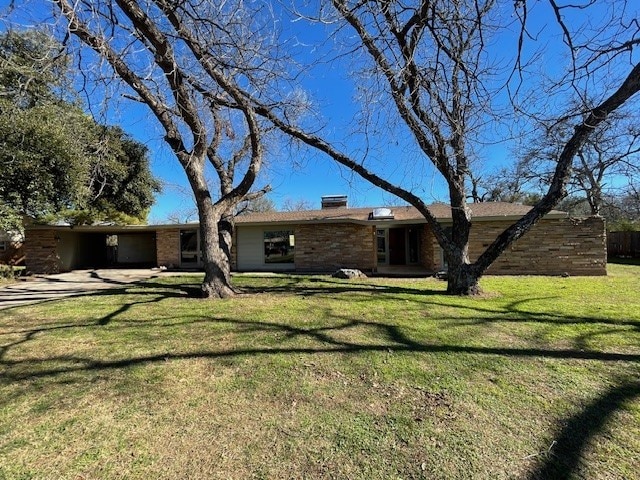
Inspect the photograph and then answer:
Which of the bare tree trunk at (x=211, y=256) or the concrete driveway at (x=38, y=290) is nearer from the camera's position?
the bare tree trunk at (x=211, y=256)

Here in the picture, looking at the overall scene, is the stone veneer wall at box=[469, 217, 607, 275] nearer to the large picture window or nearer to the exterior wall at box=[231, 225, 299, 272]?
the large picture window

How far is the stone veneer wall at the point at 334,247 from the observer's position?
13539 millimetres

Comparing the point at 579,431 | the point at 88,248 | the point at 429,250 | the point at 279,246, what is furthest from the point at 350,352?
→ the point at 88,248

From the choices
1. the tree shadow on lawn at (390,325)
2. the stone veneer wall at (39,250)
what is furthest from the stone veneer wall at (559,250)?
the stone veneer wall at (39,250)

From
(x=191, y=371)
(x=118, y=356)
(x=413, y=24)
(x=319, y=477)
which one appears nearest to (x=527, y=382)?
(x=319, y=477)

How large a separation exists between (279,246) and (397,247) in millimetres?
6181

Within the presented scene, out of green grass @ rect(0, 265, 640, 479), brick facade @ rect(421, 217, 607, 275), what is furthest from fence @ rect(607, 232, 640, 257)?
green grass @ rect(0, 265, 640, 479)

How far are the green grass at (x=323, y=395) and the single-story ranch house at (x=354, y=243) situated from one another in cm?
603

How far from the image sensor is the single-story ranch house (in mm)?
11469

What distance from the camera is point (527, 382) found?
326 centimetres

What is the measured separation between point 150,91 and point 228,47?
2317mm

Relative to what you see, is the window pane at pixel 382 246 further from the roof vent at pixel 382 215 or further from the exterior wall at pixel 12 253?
the exterior wall at pixel 12 253

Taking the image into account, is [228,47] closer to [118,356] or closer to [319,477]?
[118,356]

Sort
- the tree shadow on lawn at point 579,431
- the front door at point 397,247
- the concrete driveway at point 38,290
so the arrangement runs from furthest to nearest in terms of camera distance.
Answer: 1. the front door at point 397,247
2. the concrete driveway at point 38,290
3. the tree shadow on lawn at point 579,431
